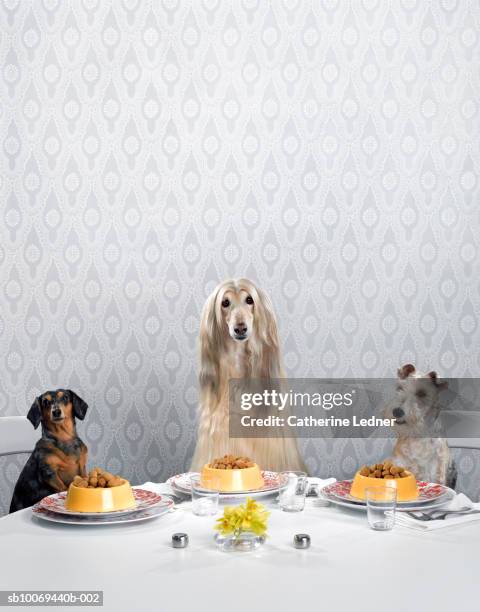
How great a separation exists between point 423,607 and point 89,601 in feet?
1.74

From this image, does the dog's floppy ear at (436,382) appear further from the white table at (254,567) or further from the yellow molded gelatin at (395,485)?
the white table at (254,567)

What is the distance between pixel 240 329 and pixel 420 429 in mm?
706

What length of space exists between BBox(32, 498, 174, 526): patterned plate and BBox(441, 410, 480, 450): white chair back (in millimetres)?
1296

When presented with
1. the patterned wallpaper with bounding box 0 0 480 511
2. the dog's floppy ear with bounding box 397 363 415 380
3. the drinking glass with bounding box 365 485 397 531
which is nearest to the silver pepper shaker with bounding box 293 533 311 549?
the drinking glass with bounding box 365 485 397 531

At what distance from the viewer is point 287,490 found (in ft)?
5.54

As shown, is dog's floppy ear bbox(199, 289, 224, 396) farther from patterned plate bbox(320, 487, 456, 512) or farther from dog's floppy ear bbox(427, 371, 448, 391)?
patterned plate bbox(320, 487, 456, 512)

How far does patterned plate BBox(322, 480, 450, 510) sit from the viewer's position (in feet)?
5.39

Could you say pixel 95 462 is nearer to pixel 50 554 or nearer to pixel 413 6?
pixel 50 554

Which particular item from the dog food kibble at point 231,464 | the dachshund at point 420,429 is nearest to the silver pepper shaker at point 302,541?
the dog food kibble at point 231,464

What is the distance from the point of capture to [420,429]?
2229mm

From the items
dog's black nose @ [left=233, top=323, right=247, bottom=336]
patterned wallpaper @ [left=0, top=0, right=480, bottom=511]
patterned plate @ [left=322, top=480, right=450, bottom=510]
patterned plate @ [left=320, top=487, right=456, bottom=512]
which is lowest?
patterned plate @ [left=320, top=487, right=456, bottom=512]

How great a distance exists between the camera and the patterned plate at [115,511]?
154cm

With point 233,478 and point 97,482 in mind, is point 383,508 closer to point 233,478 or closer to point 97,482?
point 233,478

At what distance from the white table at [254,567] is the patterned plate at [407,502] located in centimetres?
10
